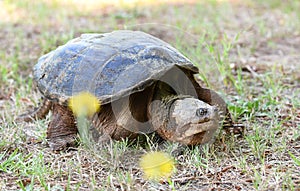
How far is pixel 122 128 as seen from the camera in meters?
2.68

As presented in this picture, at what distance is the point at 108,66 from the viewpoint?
105 inches

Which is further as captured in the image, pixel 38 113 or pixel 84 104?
pixel 38 113

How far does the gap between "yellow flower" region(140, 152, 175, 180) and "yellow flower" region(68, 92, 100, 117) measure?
39cm

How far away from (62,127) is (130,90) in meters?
0.60

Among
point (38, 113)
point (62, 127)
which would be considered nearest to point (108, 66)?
point (62, 127)

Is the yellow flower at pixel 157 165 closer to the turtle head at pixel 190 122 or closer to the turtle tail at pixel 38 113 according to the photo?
the turtle head at pixel 190 122

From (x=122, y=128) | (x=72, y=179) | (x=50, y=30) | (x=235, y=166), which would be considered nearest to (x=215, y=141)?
(x=235, y=166)

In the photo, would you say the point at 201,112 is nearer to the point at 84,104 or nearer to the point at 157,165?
the point at 157,165

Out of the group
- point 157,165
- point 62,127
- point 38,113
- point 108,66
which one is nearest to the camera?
point 157,165

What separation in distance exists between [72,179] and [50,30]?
133 inches

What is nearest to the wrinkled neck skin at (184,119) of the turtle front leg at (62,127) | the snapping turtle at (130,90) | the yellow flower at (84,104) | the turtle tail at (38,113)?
the snapping turtle at (130,90)

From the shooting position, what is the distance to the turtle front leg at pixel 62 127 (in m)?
2.84

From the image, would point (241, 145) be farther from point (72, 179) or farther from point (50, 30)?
point (50, 30)

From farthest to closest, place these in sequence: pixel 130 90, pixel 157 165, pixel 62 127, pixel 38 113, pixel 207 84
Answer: pixel 207 84 → pixel 38 113 → pixel 62 127 → pixel 130 90 → pixel 157 165
